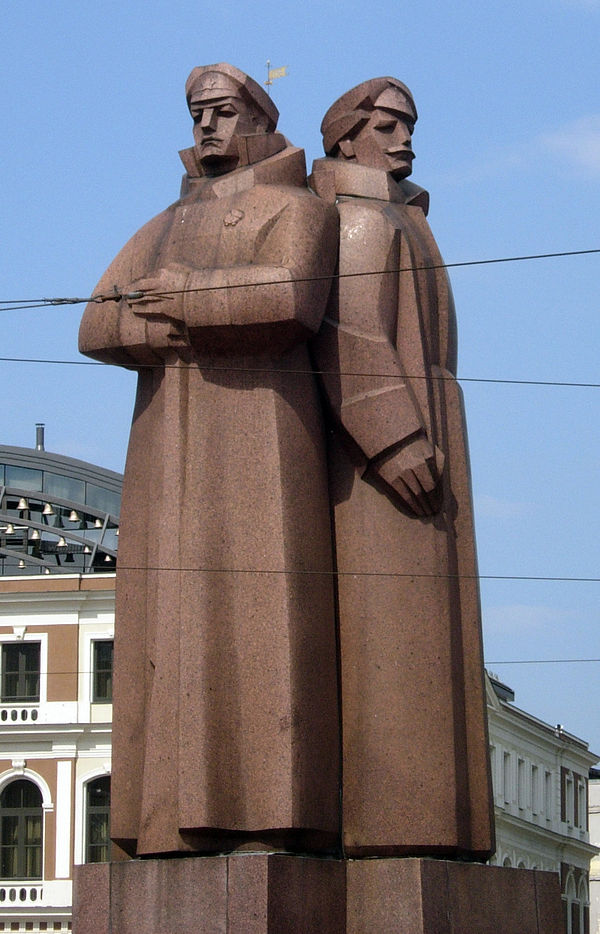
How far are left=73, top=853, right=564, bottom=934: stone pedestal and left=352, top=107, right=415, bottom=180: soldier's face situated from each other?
5.17 m

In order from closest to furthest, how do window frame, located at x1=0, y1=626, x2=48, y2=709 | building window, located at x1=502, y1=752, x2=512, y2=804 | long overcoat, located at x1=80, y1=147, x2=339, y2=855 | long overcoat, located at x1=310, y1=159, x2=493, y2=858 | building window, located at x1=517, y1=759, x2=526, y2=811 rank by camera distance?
long overcoat, located at x1=80, y1=147, x2=339, y2=855 < long overcoat, located at x1=310, y1=159, x2=493, y2=858 < window frame, located at x1=0, y1=626, x2=48, y2=709 < building window, located at x1=502, y1=752, x2=512, y2=804 < building window, located at x1=517, y1=759, x2=526, y2=811

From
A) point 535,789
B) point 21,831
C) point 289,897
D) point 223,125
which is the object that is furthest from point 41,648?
point 289,897

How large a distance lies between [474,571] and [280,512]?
1668 mm

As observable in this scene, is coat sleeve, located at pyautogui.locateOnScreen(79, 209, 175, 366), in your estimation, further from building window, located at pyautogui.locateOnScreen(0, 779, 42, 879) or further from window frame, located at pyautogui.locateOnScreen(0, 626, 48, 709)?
window frame, located at pyautogui.locateOnScreen(0, 626, 48, 709)

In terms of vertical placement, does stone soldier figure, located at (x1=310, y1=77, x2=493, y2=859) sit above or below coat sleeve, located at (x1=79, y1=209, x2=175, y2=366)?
below

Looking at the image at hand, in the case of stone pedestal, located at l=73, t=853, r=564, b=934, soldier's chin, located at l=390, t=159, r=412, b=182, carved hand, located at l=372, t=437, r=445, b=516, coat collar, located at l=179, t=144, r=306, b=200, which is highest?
soldier's chin, located at l=390, t=159, r=412, b=182

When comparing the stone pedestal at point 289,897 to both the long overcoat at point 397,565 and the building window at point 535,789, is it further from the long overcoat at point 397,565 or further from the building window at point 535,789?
the building window at point 535,789

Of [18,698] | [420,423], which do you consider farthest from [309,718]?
[18,698]

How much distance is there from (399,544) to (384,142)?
3.15m

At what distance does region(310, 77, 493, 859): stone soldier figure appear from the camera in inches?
496

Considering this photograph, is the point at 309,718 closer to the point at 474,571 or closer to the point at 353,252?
the point at 474,571

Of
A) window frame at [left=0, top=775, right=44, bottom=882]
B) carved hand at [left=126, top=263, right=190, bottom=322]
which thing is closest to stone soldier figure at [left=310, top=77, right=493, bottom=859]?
carved hand at [left=126, top=263, right=190, bottom=322]

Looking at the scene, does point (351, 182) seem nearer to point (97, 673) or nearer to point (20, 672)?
point (97, 673)

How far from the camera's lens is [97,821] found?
154 ft
